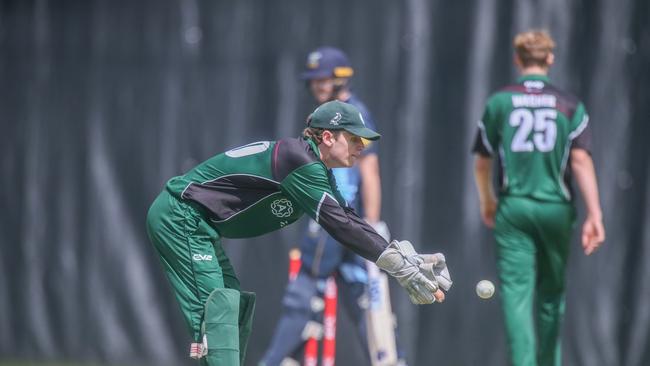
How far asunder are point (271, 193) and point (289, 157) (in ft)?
0.77

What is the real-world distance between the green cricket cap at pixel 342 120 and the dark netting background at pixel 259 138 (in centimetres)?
278

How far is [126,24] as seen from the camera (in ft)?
28.9

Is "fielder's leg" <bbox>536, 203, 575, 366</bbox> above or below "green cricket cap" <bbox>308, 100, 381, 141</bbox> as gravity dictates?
below

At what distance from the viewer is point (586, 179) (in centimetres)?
602

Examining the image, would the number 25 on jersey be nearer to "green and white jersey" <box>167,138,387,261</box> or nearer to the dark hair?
the dark hair

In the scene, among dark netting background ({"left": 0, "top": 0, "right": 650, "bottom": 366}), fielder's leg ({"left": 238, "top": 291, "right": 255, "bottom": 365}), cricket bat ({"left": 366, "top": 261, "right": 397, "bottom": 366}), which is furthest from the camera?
dark netting background ({"left": 0, "top": 0, "right": 650, "bottom": 366})

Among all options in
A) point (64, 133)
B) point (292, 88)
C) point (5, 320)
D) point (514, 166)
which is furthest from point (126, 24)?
point (514, 166)

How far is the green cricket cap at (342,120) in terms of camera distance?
4762mm

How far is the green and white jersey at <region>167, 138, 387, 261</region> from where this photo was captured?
4.62 metres

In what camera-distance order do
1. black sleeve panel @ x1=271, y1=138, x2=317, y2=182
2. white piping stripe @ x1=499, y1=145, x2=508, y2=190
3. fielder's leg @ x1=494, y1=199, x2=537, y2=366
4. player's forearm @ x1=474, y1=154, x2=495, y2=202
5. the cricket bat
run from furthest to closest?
the cricket bat < player's forearm @ x1=474, y1=154, x2=495, y2=202 < white piping stripe @ x1=499, y1=145, x2=508, y2=190 < fielder's leg @ x1=494, y1=199, x2=537, y2=366 < black sleeve panel @ x1=271, y1=138, x2=317, y2=182

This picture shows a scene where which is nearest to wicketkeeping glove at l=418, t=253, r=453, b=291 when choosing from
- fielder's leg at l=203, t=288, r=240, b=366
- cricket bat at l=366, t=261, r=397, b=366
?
fielder's leg at l=203, t=288, r=240, b=366

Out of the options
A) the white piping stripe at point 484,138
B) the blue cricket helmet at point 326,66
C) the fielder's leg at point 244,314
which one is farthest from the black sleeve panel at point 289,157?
the blue cricket helmet at point 326,66

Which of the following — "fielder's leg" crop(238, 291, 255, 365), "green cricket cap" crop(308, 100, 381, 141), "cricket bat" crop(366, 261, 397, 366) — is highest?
"green cricket cap" crop(308, 100, 381, 141)

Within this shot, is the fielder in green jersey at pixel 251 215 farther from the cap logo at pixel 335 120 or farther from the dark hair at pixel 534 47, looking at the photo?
the dark hair at pixel 534 47
